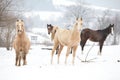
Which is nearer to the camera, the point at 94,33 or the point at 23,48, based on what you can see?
the point at 23,48

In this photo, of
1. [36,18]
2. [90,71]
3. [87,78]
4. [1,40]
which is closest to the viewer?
[87,78]

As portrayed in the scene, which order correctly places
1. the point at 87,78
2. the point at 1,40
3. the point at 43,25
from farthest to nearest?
the point at 43,25 < the point at 1,40 < the point at 87,78

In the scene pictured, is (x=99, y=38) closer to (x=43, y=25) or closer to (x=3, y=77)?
(x=3, y=77)

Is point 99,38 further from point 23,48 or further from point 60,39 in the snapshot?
point 23,48

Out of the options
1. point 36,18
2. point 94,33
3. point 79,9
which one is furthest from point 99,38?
point 36,18

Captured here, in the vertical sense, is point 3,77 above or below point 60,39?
below

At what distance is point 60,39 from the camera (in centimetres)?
1337

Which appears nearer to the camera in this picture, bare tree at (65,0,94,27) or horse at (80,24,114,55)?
horse at (80,24,114,55)

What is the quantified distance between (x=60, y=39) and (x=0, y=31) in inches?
698

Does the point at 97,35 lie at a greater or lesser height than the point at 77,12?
lesser

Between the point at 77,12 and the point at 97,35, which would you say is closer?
the point at 97,35

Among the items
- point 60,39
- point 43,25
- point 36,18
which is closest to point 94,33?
point 60,39

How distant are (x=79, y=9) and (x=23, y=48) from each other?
46.4m

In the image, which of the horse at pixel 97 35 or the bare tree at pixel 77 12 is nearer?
the horse at pixel 97 35
